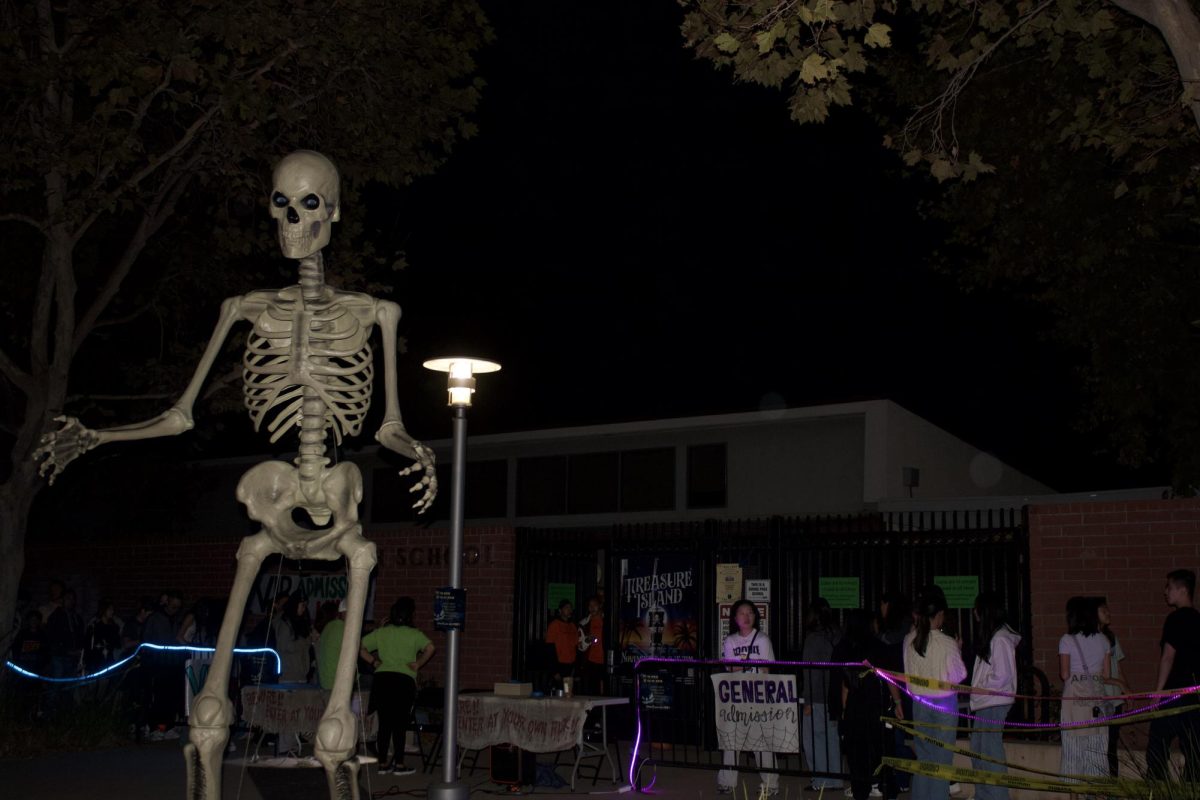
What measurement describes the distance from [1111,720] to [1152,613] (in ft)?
14.7

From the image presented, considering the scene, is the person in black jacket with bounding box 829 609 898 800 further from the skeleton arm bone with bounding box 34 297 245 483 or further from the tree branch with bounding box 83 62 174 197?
the tree branch with bounding box 83 62 174 197

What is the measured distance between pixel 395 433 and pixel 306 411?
1.44 ft

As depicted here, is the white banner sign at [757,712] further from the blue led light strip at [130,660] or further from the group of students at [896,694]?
the blue led light strip at [130,660]

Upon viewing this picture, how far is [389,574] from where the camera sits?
61.4 ft

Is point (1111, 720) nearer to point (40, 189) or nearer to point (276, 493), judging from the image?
point (276, 493)

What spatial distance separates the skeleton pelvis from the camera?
19.0ft

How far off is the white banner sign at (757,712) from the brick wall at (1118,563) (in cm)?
336

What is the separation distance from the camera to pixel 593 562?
1788 cm

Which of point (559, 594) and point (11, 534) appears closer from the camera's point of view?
point (11, 534)

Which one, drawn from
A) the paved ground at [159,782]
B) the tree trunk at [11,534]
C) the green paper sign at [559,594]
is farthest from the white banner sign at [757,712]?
the tree trunk at [11,534]

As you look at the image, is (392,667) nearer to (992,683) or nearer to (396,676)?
(396,676)

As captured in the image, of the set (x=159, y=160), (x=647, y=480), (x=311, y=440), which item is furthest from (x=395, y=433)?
(x=647, y=480)

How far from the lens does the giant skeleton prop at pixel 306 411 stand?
5711 mm

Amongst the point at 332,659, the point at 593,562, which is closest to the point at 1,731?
the point at 332,659
